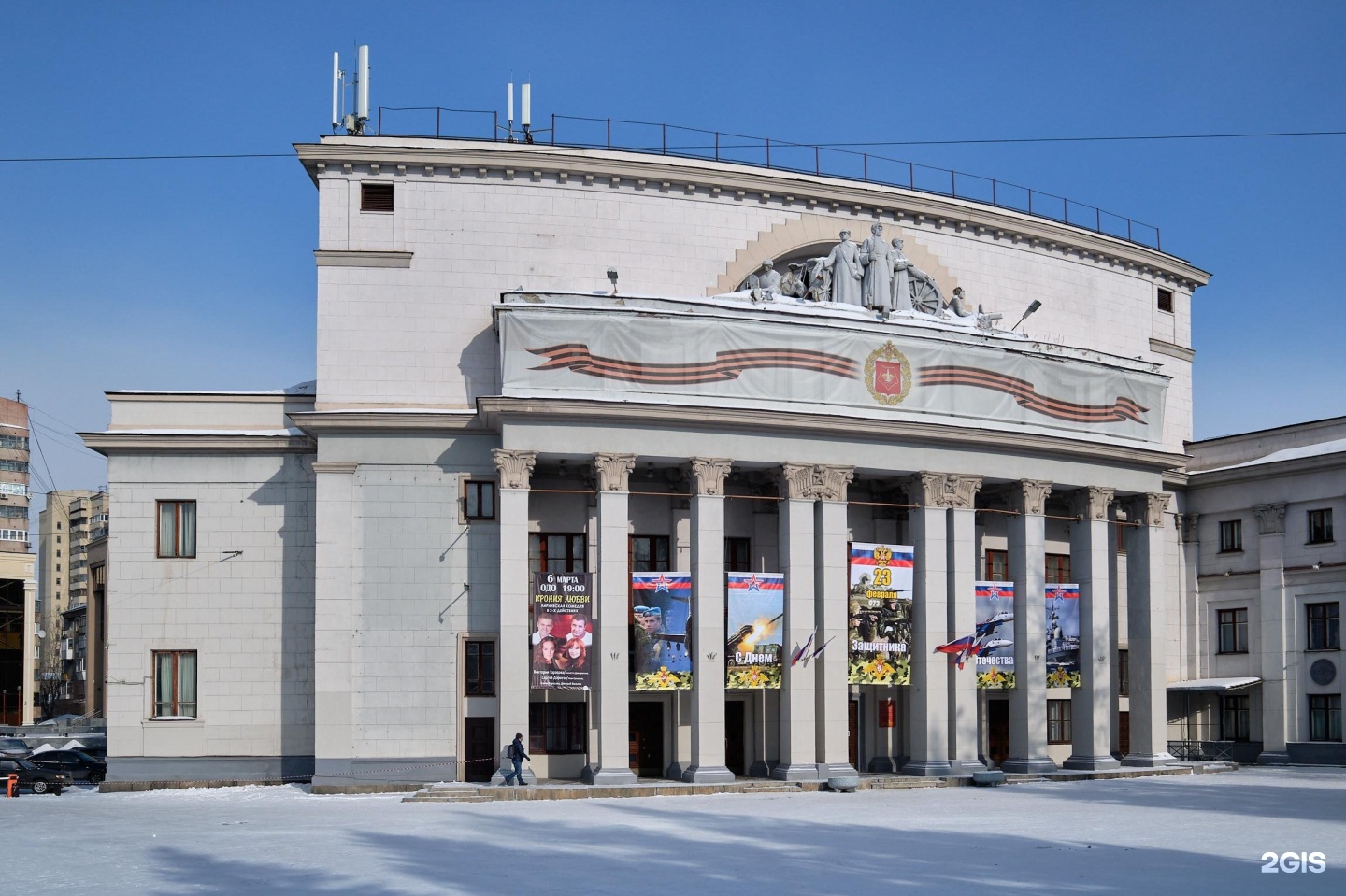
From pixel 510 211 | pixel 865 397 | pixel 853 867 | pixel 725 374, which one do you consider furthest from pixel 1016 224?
pixel 853 867

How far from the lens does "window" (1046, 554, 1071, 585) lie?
5100 cm

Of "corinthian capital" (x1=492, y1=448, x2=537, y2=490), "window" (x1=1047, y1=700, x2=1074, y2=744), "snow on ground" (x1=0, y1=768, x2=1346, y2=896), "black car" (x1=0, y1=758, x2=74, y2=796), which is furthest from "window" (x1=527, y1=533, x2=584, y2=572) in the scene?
"window" (x1=1047, y1=700, x2=1074, y2=744)

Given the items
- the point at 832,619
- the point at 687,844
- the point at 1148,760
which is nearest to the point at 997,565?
the point at 1148,760

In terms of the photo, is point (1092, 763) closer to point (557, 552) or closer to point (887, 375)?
point (887, 375)

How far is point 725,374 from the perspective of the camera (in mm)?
42156

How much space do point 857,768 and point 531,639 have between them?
1264 cm

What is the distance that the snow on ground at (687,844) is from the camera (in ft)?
70.8

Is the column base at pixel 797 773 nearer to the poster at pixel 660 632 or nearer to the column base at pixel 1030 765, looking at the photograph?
the poster at pixel 660 632

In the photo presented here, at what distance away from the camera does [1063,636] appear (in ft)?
155

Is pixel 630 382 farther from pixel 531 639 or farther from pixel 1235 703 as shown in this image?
pixel 1235 703

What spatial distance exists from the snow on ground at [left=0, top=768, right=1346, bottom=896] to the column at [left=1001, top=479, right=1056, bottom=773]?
20.7 feet

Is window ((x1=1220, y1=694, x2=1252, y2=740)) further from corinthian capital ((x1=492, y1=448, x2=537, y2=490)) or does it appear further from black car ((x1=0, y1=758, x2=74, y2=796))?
black car ((x1=0, y1=758, x2=74, y2=796))

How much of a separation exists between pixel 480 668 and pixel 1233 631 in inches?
1166

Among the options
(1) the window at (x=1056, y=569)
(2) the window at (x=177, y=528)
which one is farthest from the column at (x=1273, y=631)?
(2) the window at (x=177, y=528)
